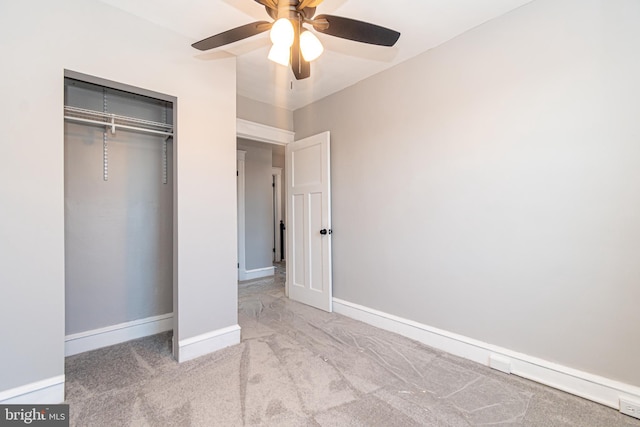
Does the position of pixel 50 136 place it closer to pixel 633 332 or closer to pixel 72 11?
pixel 72 11

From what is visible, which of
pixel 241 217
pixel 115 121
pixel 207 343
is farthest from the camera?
pixel 241 217

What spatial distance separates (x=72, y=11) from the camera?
68.9 inches

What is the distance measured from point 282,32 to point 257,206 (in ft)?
12.5

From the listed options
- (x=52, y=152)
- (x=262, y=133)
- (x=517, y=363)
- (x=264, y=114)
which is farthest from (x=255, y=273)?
(x=517, y=363)

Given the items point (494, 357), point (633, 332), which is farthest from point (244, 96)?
point (633, 332)

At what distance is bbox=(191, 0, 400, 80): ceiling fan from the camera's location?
141 cm

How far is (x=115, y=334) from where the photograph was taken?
2.46 metres

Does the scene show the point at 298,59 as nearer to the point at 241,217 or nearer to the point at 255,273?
the point at 241,217

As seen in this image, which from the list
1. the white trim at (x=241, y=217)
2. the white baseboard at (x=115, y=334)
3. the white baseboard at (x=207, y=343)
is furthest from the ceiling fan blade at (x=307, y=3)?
the white trim at (x=241, y=217)

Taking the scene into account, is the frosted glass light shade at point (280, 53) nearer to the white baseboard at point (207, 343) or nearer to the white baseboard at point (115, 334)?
the white baseboard at point (207, 343)

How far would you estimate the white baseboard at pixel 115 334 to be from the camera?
2.27 m

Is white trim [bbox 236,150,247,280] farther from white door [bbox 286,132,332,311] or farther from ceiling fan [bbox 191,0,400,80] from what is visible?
ceiling fan [bbox 191,0,400,80]

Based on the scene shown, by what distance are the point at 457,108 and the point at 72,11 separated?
2680mm

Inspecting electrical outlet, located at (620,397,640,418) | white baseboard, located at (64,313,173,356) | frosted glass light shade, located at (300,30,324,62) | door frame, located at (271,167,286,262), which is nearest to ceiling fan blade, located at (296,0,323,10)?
frosted glass light shade, located at (300,30,324,62)
